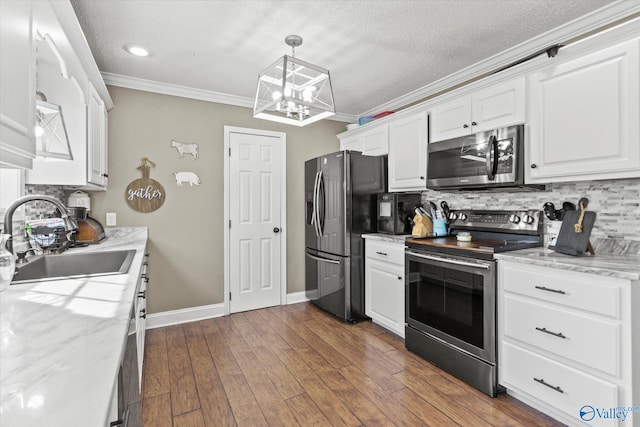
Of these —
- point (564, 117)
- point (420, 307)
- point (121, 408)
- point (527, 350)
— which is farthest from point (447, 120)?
point (121, 408)

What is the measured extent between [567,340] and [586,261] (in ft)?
1.45

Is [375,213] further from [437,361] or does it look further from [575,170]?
[575,170]

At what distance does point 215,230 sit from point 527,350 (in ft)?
9.81

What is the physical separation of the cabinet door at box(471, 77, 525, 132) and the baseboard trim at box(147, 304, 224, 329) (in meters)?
3.11

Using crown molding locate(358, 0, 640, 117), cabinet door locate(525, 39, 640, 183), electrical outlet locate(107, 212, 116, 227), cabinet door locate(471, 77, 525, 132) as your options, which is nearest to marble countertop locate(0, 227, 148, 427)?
electrical outlet locate(107, 212, 116, 227)

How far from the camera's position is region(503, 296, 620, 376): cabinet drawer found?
5.30ft

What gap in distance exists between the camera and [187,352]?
2.76m

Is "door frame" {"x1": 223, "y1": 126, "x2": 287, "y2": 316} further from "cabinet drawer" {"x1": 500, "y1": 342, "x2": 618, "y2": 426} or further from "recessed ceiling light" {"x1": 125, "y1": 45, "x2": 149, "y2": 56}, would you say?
"cabinet drawer" {"x1": 500, "y1": 342, "x2": 618, "y2": 426}

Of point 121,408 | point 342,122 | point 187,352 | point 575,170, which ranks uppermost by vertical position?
point 342,122

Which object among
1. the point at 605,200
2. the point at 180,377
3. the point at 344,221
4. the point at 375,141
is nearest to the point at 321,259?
the point at 344,221

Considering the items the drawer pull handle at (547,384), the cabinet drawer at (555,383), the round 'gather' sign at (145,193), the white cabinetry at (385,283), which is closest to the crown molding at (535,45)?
the white cabinetry at (385,283)

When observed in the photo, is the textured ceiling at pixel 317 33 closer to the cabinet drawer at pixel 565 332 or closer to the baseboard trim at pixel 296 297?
the cabinet drawer at pixel 565 332

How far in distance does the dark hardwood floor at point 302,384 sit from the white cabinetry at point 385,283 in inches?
6.0

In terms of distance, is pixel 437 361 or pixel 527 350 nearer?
pixel 527 350
